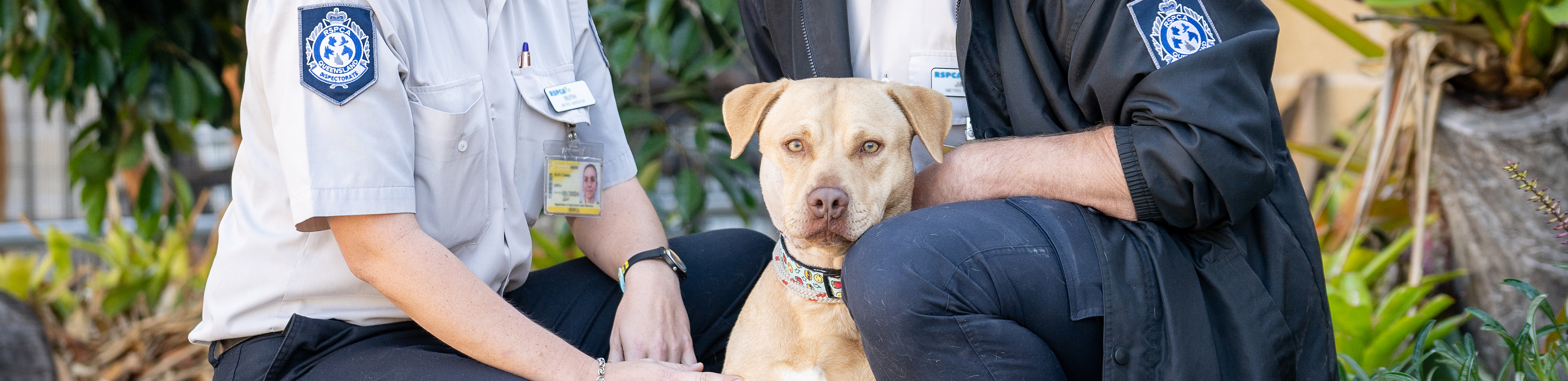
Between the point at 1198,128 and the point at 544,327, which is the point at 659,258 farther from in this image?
the point at 1198,128

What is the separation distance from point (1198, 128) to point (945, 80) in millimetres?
574

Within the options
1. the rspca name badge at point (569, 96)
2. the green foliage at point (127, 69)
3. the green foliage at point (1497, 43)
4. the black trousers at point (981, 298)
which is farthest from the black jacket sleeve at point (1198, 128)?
the green foliage at point (127, 69)

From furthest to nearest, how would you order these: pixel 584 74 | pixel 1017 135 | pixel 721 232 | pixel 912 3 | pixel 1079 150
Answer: pixel 721 232, pixel 584 74, pixel 912 3, pixel 1017 135, pixel 1079 150

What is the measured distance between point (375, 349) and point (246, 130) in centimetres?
45

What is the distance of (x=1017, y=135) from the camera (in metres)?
1.71

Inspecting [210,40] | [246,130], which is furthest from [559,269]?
[210,40]

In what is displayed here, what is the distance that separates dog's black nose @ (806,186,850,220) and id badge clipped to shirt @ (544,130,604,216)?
0.67 meters

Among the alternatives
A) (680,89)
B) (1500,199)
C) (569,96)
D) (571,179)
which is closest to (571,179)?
(571,179)

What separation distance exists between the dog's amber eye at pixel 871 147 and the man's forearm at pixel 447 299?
59 cm

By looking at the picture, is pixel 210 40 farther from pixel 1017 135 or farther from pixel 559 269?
→ pixel 1017 135

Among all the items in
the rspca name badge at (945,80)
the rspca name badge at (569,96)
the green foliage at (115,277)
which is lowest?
the green foliage at (115,277)

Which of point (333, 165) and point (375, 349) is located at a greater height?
point (333, 165)

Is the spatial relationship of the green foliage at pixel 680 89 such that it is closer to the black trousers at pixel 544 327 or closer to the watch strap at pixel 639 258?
the black trousers at pixel 544 327

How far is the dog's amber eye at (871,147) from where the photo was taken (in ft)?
A: 5.45
